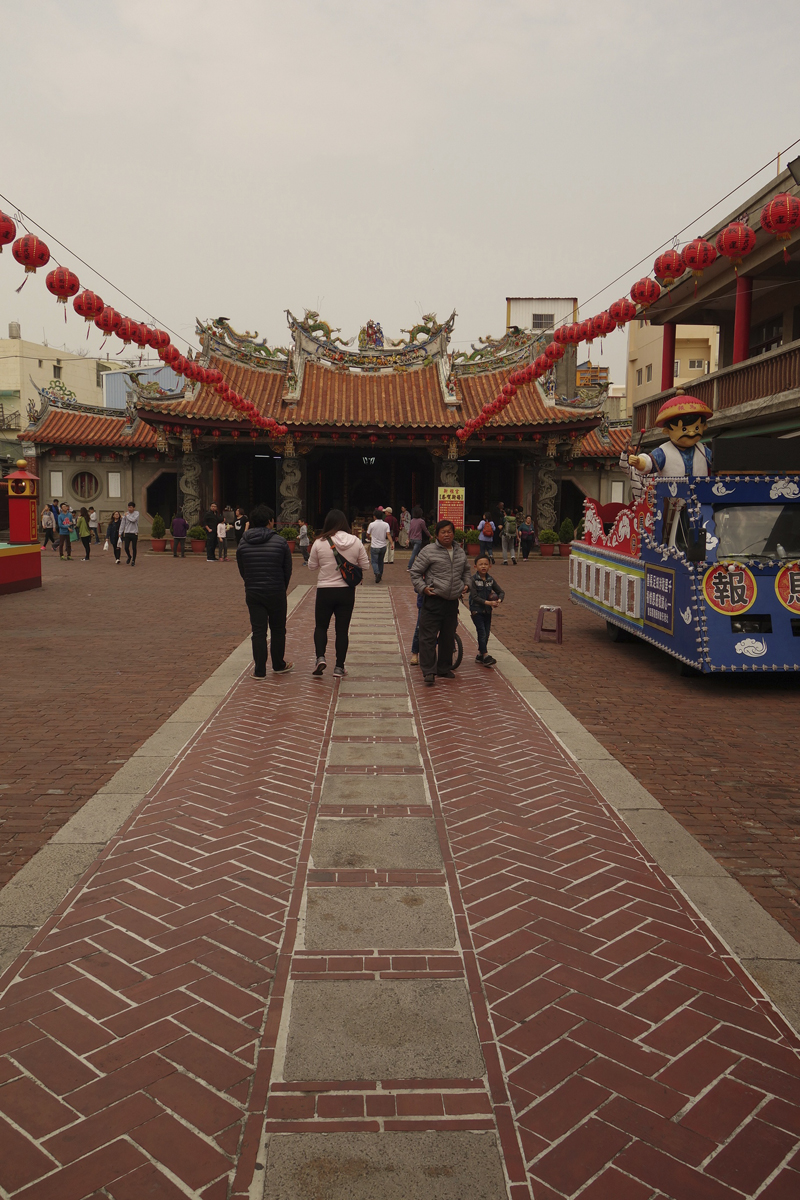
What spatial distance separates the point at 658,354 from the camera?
40438 millimetres

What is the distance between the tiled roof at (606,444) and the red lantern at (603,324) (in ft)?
55.6

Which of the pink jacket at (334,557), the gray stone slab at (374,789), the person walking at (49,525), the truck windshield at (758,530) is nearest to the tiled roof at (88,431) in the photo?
the person walking at (49,525)

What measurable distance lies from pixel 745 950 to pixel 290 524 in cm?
2534

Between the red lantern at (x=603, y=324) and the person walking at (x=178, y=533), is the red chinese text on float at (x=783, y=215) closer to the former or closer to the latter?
the red lantern at (x=603, y=324)

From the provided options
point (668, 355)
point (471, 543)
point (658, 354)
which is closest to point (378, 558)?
point (471, 543)

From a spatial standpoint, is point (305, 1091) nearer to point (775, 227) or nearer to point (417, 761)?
point (417, 761)

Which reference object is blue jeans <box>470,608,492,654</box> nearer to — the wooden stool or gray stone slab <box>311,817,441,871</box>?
the wooden stool

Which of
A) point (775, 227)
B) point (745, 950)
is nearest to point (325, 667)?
point (745, 950)

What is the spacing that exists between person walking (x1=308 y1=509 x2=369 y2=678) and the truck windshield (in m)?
3.58

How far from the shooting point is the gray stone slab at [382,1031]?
2539 mm

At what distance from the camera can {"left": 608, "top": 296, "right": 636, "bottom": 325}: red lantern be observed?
42.0ft

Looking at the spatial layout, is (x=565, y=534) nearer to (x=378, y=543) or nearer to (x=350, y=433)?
(x=350, y=433)

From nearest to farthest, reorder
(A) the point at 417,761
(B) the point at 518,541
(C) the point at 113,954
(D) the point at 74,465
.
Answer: (C) the point at 113,954
(A) the point at 417,761
(B) the point at 518,541
(D) the point at 74,465

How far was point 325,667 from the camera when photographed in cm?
870
